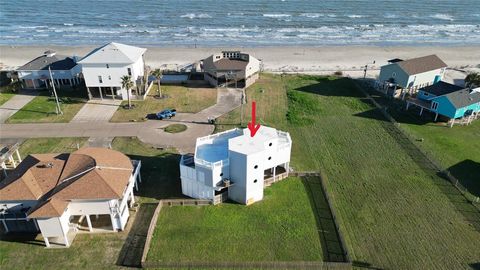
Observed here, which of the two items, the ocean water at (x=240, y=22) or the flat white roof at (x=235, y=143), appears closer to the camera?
the flat white roof at (x=235, y=143)

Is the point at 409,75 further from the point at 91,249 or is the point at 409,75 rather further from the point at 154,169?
the point at 91,249

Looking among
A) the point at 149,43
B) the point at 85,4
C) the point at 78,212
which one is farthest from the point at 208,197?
the point at 85,4

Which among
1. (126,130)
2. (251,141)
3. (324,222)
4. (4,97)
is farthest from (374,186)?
(4,97)

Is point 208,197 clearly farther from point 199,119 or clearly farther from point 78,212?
point 199,119

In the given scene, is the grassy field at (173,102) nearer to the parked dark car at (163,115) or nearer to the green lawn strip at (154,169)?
the parked dark car at (163,115)

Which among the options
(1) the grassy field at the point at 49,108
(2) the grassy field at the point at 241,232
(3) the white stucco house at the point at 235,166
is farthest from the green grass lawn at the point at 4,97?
(2) the grassy field at the point at 241,232

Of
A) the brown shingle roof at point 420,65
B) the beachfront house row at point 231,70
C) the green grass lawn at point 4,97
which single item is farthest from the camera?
the beachfront house row at point 231,70
